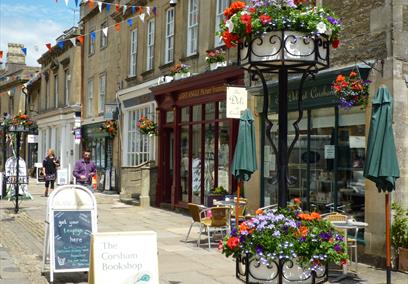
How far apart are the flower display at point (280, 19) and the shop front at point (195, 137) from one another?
A: 769 cm

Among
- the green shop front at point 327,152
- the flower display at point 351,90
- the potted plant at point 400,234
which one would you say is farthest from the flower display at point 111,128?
the potted plant at point 400,234

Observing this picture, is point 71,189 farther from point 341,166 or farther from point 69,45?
point 69,45

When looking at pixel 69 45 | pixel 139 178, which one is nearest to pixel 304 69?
pixel 139 178

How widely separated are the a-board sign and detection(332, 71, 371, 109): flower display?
447 cm

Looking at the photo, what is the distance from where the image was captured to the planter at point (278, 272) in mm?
5121

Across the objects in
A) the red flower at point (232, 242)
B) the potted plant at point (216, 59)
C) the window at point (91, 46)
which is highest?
the window at point (91, 46)

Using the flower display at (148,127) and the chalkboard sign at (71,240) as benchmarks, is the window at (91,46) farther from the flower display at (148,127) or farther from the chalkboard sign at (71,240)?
the chalkboard sign at (71,240)

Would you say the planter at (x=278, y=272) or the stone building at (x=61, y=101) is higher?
A: the stone building at (x=61, y=101)

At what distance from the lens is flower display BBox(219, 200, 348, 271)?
5105 millimetres

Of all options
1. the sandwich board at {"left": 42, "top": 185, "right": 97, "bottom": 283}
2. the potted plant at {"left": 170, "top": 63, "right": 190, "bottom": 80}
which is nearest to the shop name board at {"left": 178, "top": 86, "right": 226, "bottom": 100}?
the potted plant at {"left": 170, "top": 63, "right": 190, "bottom": 80}

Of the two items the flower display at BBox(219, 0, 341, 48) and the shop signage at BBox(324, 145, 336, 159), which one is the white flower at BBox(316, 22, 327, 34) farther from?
the shop signage at BBox(324, 145, 336, 159)

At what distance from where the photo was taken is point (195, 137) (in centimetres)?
1623

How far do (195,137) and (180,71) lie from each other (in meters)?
2.00

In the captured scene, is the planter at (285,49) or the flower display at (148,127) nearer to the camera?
the planter at (285,49)
